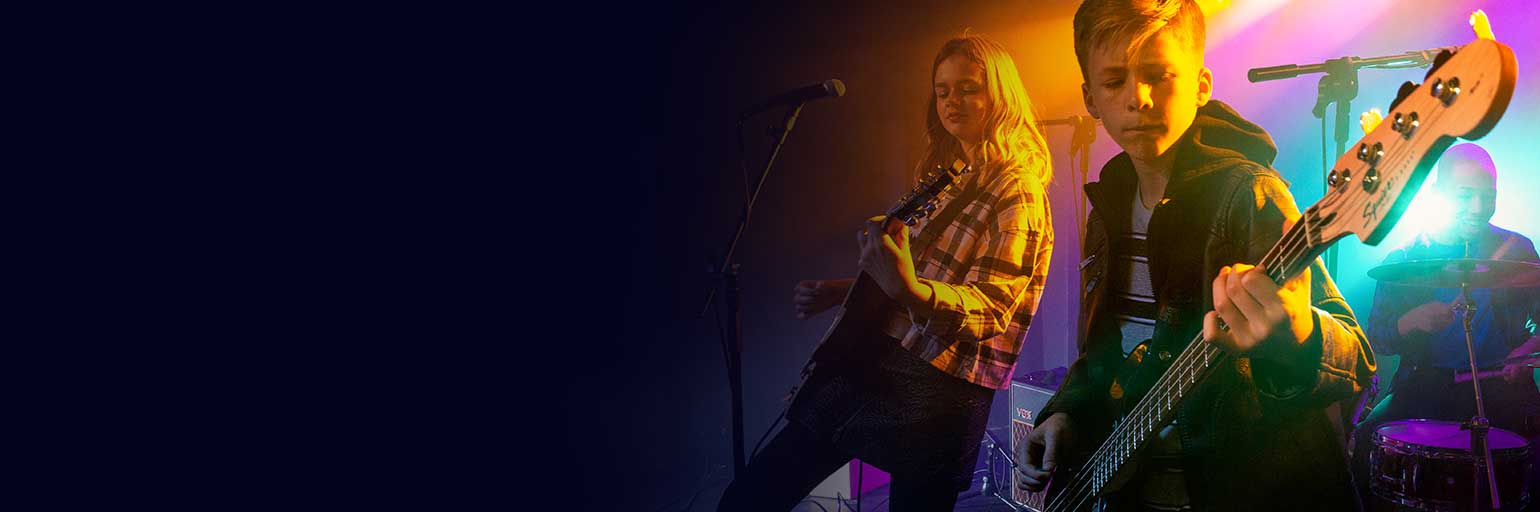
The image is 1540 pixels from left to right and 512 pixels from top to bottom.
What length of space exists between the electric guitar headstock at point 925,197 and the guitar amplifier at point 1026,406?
1.63m

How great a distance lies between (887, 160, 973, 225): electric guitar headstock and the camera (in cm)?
192

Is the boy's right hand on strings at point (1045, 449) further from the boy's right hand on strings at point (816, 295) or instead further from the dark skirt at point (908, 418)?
the boy's right hand on strings at point (816, 295)

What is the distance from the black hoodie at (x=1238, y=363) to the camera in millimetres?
1144

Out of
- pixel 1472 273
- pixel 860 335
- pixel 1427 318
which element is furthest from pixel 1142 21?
pixel 1427 318

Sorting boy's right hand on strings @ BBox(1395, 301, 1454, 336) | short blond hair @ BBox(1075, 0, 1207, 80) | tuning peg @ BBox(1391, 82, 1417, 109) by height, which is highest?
short blond hair @ BBox(1075, 0, 1207, 80)

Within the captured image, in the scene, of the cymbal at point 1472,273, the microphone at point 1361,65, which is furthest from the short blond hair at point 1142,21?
the cymbal at point 1472,273

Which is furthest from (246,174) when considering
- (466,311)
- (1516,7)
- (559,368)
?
(1516,7)

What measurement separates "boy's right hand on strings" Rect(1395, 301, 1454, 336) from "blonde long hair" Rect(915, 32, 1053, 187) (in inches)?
77.2

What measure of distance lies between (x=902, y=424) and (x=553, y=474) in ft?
5.39

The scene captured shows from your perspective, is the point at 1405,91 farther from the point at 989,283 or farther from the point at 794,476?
the point at 794,476

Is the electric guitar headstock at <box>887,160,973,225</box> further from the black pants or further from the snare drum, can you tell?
the snare drum

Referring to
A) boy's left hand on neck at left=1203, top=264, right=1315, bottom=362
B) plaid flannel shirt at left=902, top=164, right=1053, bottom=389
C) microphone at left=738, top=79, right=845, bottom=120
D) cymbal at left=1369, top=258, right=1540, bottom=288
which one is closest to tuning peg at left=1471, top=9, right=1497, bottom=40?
boy's left hand on neck at left=1203, top=264, right=1315, bottom=362

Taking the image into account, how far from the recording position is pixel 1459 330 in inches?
120

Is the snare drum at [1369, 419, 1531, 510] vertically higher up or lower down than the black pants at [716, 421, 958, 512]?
lower down
